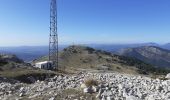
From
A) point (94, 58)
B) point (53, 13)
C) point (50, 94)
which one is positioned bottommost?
point (94, 58)

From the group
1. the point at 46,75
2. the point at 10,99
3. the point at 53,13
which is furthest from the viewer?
the point at 53,13

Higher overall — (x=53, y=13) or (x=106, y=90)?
(x=53, y=13)

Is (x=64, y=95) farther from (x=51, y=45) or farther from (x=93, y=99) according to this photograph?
(x=51, y=45)

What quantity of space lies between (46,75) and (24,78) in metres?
4.64

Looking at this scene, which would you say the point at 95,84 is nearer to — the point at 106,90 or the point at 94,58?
the point at 106,90

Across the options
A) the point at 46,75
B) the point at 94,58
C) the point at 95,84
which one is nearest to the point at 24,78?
the point at 46,75

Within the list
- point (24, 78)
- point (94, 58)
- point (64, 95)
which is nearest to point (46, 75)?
point (24, 78)

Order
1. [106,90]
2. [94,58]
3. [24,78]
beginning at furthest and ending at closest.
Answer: [94,58] → [24,78] → [106,90]

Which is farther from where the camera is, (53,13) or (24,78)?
(53,13)

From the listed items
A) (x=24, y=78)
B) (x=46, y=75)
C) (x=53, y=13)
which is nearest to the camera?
(x=24, y=78)

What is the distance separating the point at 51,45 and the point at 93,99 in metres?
56.9

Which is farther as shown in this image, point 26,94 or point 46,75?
point 46,75

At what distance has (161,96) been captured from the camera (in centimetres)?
2100

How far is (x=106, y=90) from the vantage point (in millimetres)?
23453
